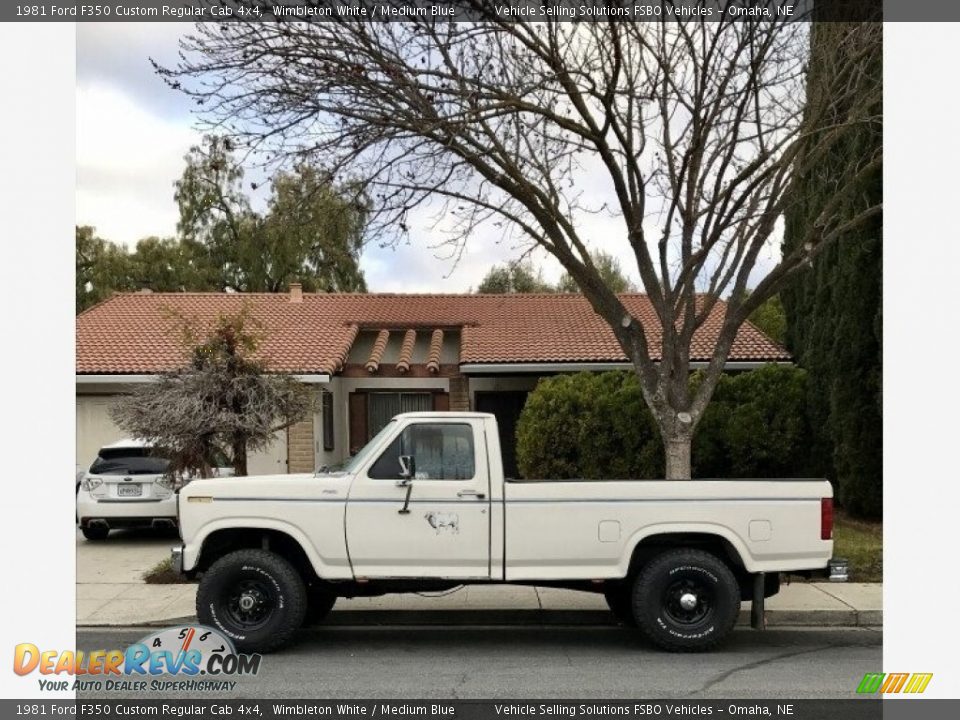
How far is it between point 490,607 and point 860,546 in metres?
5.46

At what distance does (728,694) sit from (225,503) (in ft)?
13.3

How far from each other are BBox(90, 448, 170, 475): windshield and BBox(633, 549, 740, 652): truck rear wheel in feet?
25.8

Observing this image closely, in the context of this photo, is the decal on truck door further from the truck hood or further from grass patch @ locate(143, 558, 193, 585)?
grass patch @ locate(143, 558, 193, 585)

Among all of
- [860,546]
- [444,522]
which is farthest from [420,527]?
[860,546]

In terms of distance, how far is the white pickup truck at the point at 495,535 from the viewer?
7.21 meters

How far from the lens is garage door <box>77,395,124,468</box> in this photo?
56.7 feet

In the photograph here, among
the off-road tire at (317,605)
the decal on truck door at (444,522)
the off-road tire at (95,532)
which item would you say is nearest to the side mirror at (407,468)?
the decal on truck door at (444,522)

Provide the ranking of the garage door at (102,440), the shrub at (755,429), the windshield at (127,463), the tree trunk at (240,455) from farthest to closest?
the garage door at (102,440), the shrub at (755,429), the windshield at (127,463), the tree trunk at (240,455)

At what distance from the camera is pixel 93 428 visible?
1736 centimetres

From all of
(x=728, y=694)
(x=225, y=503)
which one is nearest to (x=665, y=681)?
(x=728, y=694)

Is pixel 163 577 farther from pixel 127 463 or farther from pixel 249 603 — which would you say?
pixel 249 603

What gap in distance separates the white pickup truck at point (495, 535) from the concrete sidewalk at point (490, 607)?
4.68 ft
